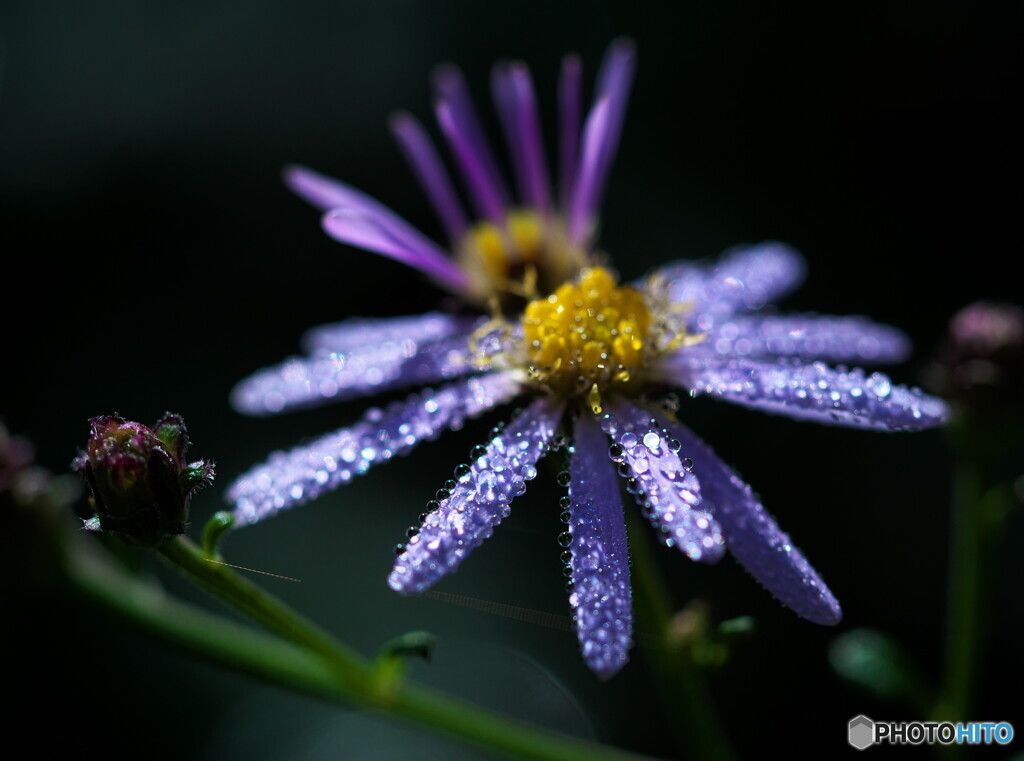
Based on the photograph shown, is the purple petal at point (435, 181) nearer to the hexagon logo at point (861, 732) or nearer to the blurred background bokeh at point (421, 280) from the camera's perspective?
the blurred background bokeh at point (421, 280)

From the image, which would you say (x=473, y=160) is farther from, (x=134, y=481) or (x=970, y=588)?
(x=970, y=588)

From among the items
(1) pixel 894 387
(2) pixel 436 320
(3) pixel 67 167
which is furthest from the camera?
(3) pixel 67 167

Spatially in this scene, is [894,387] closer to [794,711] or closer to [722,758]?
[722,758]

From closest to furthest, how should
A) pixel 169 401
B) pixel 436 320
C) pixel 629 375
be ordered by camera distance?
pixel 629 375 < pixel 436 320 < pixel 169 401

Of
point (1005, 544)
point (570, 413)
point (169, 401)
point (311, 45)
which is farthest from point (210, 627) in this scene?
point (311, 45)

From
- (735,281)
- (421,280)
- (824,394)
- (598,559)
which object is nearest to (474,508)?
(598,559)

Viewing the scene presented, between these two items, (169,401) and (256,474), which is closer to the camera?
(256,474)
